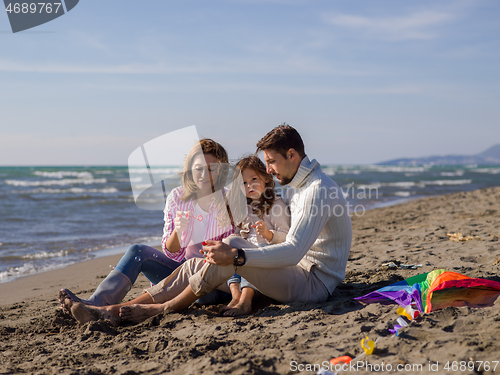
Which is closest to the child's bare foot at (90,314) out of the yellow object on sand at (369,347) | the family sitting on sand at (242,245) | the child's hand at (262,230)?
the family sitting on sand at (242,245)

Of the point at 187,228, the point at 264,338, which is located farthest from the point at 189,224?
the point at 264,338

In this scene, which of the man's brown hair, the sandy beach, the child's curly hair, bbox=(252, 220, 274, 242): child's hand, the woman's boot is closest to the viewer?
the sandy beach

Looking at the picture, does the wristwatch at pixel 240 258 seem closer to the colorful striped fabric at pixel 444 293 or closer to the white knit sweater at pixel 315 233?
the white knit sweater at pixel 315 233

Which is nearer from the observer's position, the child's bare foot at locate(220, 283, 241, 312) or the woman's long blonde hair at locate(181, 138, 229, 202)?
the child's bare foot at locate(220, 283, 241, 312)

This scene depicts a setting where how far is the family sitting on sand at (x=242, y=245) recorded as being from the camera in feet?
8.83

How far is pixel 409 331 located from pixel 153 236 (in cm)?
647

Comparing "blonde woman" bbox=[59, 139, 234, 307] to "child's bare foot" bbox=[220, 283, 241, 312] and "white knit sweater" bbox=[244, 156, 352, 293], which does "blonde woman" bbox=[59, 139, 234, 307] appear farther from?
"white knit sweater" bbox=[244, 156, 352, 293]

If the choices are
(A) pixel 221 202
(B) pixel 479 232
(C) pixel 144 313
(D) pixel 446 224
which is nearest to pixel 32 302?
(C) pixel 144 313

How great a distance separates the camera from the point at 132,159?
3688 mm

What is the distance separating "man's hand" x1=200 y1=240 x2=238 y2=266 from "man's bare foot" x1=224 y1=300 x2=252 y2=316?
1.66 ft

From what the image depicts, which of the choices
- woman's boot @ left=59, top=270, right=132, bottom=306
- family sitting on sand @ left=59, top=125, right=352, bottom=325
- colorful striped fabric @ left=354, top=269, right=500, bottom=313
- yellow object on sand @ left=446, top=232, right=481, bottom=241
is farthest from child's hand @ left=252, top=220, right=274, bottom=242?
yellow object on sand @ left=446, top=232, right=481, bottom=241

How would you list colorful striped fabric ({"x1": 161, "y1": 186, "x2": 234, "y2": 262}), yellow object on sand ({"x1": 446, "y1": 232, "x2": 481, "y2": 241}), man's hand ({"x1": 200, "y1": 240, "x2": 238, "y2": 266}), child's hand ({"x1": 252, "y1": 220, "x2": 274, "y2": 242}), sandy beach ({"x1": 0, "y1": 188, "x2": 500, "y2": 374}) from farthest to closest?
yellow object on sand ({"x1": 446, "y1": 232, "x2": 481, "y2": 241}) → colorful striped fabric ({"x1": 161, "y1": 186, "x2": 234, "y2": 262}) → child's hand ({"x1": 252, "y1": 220, "x2": 274, "y2": 242}) → man's hand ({"x1": 200, "y1": 240, "x2": 238, "y2": 266}) → sandy beach ({"x1": 0, "y1": 188, "x2": 500, "y2": 374})

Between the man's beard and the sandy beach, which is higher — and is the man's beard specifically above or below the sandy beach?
above

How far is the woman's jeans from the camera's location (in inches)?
128
